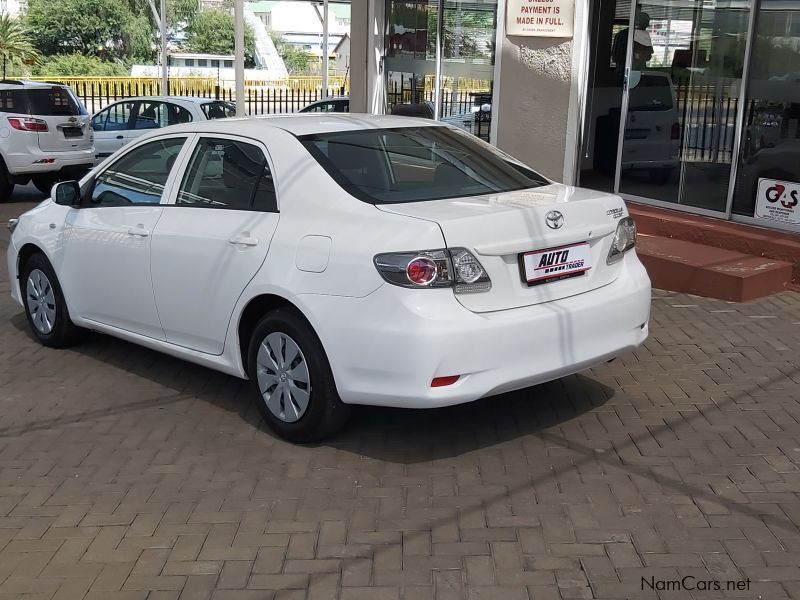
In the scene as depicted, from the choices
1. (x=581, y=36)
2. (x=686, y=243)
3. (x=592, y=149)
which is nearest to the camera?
(x=686, y=243)

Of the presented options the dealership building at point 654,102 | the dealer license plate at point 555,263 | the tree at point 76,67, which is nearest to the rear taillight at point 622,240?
the dealer license plate at point 555,263

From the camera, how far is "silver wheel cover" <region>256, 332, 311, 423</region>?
16.0 feet

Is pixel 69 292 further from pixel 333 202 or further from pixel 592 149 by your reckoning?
pixel 592 149

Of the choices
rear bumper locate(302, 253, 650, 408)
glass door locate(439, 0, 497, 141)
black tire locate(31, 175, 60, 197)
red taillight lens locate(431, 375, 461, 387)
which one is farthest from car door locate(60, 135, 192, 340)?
black tire locate(31, 175, 60, 197)

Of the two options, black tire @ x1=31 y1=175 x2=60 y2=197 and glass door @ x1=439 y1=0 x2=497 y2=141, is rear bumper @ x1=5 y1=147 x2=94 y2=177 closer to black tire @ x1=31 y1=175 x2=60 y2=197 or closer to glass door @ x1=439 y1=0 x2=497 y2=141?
black tire @ x1=31 y1=175 x2=60 y2=197

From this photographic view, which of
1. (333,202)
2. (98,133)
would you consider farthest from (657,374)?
(98,133)

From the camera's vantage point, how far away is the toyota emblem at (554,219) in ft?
15.5

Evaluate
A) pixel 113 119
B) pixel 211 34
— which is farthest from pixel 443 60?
pixel 211 34

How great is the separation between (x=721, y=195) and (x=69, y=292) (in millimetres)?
5754

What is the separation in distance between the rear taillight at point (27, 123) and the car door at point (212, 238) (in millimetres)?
9454

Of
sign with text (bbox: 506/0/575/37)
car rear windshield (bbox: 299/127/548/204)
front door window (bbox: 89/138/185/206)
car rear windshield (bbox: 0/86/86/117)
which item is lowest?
car rear windshield (bbox: 0/86/86/117)

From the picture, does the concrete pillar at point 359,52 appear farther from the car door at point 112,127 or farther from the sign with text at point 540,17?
the car door at point 112,127

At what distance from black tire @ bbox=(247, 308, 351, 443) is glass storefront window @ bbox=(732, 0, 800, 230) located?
5.20 meters

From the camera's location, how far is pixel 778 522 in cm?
416
